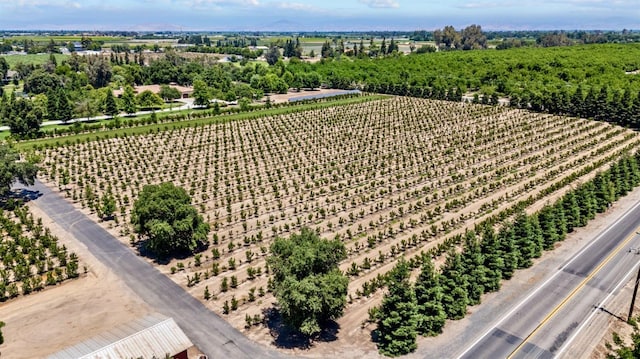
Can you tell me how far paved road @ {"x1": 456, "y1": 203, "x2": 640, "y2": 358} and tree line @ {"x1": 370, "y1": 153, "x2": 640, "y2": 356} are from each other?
2147 mm

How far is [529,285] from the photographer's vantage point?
32.3 meters

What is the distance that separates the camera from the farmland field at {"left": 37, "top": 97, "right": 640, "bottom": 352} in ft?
119

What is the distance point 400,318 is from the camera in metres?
25.0

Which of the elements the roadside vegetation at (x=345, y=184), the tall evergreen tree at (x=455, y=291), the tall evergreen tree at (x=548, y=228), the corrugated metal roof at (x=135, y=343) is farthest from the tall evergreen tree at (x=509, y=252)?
the corrugated metal roof at (x=135, y=343)

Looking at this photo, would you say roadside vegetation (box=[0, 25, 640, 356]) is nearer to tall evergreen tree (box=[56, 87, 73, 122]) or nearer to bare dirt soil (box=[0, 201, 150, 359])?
tall evergreen tree (box=[56, 87, 73, 122])

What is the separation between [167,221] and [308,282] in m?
14.7

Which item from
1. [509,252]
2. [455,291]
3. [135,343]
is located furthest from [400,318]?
[135,343]

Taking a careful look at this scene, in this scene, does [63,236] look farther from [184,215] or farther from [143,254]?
[184,215]

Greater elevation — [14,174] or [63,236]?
[14,174]

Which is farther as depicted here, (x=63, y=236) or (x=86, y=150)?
(x=86, y=150)

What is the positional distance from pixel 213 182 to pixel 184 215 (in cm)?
1800

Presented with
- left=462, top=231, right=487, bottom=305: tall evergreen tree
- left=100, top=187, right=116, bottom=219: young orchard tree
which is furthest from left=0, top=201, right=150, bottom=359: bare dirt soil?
left=462, top=231, right=487, bottom=305: tall evergreen tree

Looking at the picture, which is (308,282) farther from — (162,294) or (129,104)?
(129,104)

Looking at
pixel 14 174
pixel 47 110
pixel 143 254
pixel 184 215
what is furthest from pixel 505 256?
pixel 47 110
